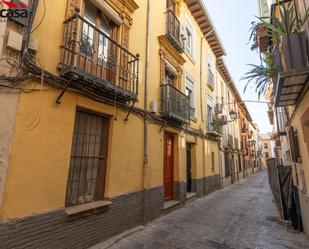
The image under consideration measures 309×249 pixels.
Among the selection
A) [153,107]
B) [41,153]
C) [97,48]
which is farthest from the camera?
[153,107]

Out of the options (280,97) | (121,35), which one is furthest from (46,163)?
(280,97)

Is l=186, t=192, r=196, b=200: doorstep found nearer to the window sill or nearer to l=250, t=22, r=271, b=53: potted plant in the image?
the window sill

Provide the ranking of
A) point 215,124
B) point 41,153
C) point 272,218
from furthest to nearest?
point 215,124, point 272,218, point 41,153

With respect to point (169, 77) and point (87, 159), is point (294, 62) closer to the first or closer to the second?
point (87, 159)

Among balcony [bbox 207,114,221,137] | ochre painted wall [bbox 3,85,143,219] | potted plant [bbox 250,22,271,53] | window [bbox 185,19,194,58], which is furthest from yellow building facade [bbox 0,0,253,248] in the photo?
balcony [bbox 207,114,221,137]

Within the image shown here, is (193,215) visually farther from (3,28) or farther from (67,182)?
(3,28)

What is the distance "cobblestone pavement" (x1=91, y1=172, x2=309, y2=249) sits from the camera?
Result: 175 inches

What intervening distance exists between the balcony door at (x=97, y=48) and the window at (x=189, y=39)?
5.72m

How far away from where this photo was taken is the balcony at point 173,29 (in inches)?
307

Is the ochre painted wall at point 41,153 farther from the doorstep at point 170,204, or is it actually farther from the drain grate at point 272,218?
the drain grate at point 272,218

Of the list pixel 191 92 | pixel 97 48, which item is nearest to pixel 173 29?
pixel 191 92

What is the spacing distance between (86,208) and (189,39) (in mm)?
9503

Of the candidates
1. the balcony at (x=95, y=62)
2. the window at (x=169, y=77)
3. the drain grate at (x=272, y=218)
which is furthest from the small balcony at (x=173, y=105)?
the drain grate at (x=272, y=218)

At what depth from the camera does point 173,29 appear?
27.2ft
